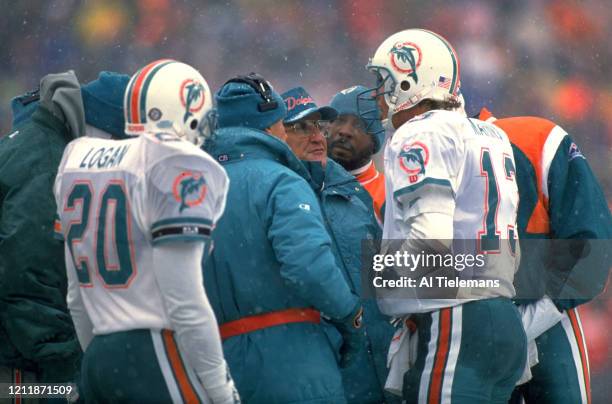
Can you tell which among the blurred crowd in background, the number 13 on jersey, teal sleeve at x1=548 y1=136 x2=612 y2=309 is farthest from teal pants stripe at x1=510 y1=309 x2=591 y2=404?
the blurred crowd in background

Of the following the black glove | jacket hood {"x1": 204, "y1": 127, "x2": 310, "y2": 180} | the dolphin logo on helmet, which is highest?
the dolphin logo on helmet

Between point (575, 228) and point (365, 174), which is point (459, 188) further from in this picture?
point (365, 174)

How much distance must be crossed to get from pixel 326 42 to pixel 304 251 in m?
6.81

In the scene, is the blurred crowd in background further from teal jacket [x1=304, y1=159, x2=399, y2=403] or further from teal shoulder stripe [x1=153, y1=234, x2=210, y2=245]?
teal shoulder stripe [x1=153, y1=234, x2=210, y2=245]

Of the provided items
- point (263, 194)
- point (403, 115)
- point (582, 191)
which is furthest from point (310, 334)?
point (582, 191)

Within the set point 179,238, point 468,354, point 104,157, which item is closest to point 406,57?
point 468,354

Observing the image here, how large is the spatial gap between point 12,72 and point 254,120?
→ 587 centimetres

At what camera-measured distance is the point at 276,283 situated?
11.7 ft

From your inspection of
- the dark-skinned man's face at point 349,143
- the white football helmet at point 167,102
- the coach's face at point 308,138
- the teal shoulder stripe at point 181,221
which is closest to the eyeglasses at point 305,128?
the coach's face at point 308,138

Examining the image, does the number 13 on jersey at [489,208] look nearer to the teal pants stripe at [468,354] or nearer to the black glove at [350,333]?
the teal pants stripe at [468,354]

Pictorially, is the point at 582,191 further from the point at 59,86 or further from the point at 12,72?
the point at 12,72

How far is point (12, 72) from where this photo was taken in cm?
910

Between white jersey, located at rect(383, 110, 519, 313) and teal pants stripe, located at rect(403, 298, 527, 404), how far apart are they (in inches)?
2.7

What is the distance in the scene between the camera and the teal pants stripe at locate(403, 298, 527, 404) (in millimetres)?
3691
